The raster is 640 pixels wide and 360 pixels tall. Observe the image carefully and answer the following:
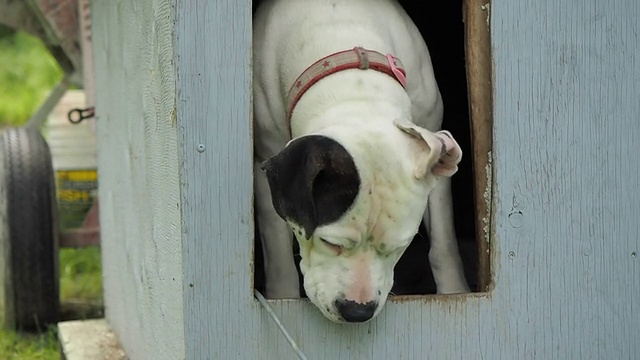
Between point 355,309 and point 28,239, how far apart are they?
2203 mm

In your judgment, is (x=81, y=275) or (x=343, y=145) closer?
(x=343, y=145)

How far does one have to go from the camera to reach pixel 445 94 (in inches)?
145

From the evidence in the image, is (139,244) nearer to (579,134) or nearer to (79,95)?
(579,134)

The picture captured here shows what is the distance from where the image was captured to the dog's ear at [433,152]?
2244 mm

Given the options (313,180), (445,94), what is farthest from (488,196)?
(445,94)

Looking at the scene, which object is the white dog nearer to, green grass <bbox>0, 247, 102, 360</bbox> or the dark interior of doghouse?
the dark interior of doghouse

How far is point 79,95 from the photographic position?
228 inches

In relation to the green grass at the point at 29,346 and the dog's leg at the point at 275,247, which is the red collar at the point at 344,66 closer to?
the dog's leg at the point at 275,247

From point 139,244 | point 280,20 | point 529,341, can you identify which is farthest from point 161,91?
point 529,341

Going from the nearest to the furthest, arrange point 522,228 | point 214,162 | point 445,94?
point 214,162 < point 522,228 < point 445,94

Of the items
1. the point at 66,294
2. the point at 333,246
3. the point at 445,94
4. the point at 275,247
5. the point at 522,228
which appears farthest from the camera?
the point at 66,294

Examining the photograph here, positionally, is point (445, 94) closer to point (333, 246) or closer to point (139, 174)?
point (139, 174)

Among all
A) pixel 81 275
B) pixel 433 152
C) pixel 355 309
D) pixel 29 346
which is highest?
pixel 433 152

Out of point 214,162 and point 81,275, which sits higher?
point 214,162
